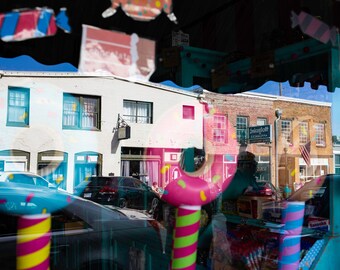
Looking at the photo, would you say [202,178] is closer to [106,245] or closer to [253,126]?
[253,126]

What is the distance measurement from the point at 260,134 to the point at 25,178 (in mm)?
2000

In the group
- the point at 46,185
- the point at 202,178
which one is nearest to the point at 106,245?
the point at 46,185

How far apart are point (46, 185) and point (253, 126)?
5.94ft

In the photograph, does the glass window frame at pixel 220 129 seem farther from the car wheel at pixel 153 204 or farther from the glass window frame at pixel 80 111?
the glass window frame at pixel 80 111

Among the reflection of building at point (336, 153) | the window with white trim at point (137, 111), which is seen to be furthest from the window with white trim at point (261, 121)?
the window with white trim at point (137, 111)

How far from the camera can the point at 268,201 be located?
2.70 metres

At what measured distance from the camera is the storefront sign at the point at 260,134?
9.95ft

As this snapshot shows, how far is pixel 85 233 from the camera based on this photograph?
3494mm

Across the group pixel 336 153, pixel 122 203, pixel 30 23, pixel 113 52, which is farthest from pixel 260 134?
pixel 30 23

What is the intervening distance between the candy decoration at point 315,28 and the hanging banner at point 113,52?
38.0 inches

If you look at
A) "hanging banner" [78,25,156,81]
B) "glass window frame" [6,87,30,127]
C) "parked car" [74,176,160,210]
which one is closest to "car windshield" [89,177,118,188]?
"parked car" [74,176,160,210]

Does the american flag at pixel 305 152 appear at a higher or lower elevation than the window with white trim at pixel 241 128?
lower

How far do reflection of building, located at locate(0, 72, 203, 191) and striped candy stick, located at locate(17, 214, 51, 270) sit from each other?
88cm

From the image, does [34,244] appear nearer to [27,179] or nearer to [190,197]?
[190,197]
